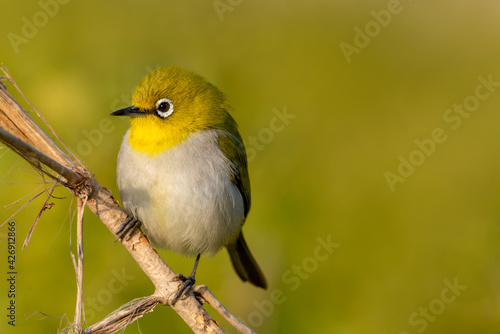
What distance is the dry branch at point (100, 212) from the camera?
245 centimetres

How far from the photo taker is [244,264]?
4355 millimetres

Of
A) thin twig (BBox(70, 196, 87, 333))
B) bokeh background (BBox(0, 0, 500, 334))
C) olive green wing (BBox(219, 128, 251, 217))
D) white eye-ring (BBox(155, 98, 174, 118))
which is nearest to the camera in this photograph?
thin twig (BBox(70, 196, 87, 333))

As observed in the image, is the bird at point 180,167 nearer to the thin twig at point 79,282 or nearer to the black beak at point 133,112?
the black beak at point 133,112

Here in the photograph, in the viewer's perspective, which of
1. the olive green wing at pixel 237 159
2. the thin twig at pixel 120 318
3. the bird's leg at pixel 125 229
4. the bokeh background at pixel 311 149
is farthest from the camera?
the olive green wing at pixel 237 159

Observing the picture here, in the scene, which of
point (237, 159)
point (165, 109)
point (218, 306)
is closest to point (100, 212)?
point (218, 306)

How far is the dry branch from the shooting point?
2.45 metres

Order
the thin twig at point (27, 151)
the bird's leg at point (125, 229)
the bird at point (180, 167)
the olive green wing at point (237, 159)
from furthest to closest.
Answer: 1. the olive green wing at point (237, 159)
2. the bird at point (180, 167)
3. the bird's leg at point (125, 229)
4. the thin twig at point (27, 151)

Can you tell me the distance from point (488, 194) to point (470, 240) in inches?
21.6

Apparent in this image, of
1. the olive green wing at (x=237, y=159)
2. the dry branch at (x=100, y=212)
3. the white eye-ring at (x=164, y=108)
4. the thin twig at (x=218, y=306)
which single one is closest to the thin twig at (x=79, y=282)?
the dry branch at (x=100, y=212)

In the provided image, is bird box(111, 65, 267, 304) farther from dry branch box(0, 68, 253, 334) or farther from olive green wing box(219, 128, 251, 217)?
dry branch box(0, 68, 253, 334)

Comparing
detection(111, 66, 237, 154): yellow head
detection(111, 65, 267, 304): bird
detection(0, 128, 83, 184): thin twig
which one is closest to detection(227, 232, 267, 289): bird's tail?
detection(111, 65, 267, 304): bird

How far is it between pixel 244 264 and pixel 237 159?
800 millimetres

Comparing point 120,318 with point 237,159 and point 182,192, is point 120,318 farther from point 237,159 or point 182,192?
point 237,159

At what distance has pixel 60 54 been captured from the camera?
176 inches
